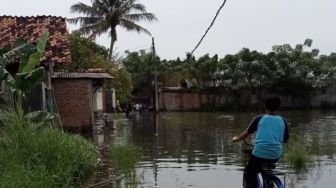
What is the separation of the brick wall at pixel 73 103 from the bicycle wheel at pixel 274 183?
47.6 ft

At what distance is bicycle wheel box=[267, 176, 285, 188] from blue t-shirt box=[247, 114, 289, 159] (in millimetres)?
303

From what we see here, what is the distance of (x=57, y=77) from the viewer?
20422mm

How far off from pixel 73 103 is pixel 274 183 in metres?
14.8

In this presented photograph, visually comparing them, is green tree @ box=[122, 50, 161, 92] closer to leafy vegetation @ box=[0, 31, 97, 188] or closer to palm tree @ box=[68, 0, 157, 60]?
palm tree @ box=[68, 0, 157, 60]

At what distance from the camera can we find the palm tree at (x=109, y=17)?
43.1 m

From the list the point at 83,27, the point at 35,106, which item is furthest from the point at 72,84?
the point at 83,27

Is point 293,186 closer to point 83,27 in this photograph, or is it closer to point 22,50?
point 22,50

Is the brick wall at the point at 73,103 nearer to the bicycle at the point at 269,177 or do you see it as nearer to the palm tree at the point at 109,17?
the bicycle at the point at 269,177

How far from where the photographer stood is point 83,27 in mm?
43375

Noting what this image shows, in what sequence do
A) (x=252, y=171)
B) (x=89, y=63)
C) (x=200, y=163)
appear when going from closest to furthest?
(x=252, y=171) → (x=200, y=163) → (x=89, y=63)

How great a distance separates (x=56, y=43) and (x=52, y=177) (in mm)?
9507

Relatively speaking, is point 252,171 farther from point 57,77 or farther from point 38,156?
point 57,77

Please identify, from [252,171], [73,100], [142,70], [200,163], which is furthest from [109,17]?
[252,171]

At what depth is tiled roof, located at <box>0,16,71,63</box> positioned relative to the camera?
16672mm
